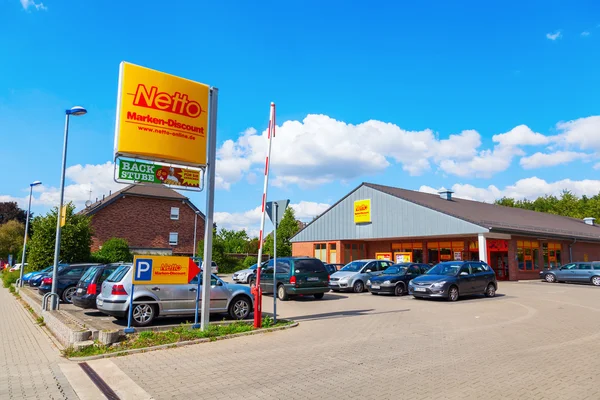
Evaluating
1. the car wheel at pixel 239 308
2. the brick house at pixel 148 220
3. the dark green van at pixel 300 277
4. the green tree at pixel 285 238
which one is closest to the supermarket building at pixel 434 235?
the green tree at pixel 285 238

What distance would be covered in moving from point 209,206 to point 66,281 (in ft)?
31.8

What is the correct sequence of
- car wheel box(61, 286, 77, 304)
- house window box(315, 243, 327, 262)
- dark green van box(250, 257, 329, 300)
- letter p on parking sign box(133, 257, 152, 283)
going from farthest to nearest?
house window box(315, 243, 327, 262), dark green van box(250, 257, 329, 300), car wheel box(61, 286, 77, 304), letter p on parking sign box(133, 257, 152, 283)

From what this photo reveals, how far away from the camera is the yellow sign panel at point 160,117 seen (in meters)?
9.81

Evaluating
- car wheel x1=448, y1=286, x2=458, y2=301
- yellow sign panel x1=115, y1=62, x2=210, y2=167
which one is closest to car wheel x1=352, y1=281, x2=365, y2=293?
car wheel x1=448, y1=286, x2=458, y2=301

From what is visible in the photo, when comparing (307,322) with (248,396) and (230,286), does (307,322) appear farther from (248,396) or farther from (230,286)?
(248,396)

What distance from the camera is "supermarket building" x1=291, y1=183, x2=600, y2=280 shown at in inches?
1162

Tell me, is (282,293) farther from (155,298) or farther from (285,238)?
(285,238)

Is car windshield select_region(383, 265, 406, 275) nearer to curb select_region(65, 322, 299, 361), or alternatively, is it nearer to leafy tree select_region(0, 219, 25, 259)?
curb select_region(65, 322, 299, 361)

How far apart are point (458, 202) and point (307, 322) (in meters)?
29.7

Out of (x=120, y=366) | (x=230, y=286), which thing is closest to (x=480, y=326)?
(x=230, y=286)

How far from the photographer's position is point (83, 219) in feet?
92.8

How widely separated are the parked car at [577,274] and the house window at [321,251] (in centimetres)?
1726

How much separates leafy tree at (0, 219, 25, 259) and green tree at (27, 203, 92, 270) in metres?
29.6

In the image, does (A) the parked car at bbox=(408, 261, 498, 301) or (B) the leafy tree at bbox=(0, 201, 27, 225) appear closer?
(A) the parked car at bbox=(408, 261, 498, 301)
